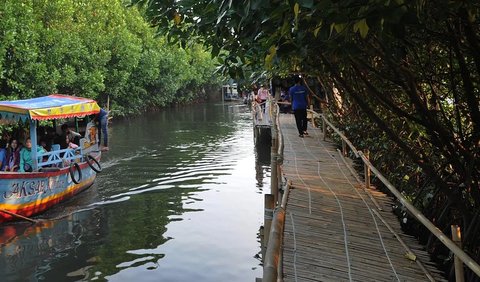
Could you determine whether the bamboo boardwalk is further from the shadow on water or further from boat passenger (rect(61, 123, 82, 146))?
boat passenger (rect(61, 123, 82, 146))

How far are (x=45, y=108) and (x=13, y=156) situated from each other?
118 centimetres

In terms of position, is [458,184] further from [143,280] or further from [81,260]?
[81,260]

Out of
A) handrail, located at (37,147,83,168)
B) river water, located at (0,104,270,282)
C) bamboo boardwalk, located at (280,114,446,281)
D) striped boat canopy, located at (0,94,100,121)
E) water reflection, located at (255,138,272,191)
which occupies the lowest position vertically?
river water, located at (0,104,270,282)

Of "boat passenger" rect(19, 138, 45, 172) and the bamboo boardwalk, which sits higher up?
"boat passenger" rect(19, 138, 45, 172)

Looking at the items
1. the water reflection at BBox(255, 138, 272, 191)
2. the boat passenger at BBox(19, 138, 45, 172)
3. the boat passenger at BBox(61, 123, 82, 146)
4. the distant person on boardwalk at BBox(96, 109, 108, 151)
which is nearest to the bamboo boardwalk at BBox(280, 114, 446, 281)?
the boat passenger at BBox(19, 138, 45, 172)

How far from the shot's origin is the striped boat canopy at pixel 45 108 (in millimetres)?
9750

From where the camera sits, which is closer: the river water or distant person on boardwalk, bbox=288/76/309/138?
the river water

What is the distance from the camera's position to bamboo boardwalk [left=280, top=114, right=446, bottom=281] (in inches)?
169

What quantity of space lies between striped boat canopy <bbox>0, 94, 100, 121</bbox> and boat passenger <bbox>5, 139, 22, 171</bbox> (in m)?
0.56

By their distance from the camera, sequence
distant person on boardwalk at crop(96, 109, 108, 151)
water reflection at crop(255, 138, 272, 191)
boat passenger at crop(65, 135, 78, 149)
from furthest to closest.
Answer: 1. water reflection at crop(255, 138, 272, 191)
2. distant person on boardwalk at crop(96, 109, 108, 151)
3. boat passenger at crop(65, 135, 78, 149)

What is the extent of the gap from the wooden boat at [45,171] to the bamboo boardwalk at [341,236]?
4988mm

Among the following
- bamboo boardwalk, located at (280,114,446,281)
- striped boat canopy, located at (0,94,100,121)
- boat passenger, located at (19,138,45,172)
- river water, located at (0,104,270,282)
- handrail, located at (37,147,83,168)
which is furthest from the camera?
handrail, located at (37,147,83,168)

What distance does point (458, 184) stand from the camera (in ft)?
17.0

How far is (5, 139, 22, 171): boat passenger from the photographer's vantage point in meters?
9.96
